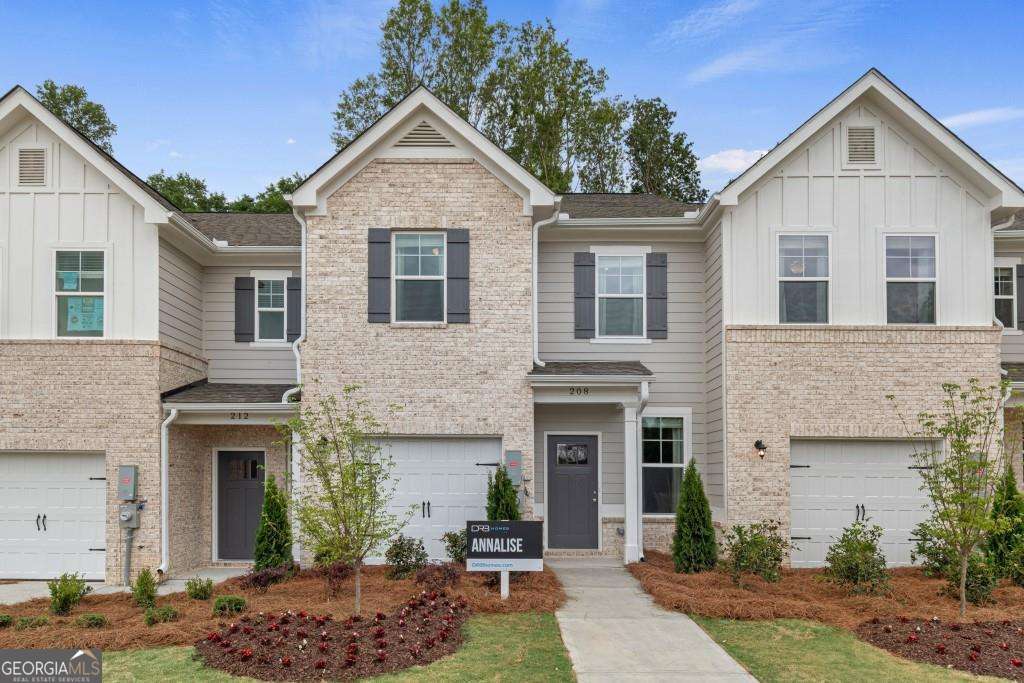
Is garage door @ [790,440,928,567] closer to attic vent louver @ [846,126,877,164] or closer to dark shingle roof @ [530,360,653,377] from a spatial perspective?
dark shingle roof @ [530,360,653,377]

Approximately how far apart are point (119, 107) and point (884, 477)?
29201 mm

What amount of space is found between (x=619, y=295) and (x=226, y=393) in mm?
7092

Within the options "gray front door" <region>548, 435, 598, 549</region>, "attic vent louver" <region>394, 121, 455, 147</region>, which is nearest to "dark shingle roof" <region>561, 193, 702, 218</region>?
"attic vent louver" <region>394, 121, 455, 147</region>

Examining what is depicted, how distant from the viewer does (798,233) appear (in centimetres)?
1406

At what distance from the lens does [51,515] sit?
13844 mm

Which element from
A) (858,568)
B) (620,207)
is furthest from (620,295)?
(858,568)

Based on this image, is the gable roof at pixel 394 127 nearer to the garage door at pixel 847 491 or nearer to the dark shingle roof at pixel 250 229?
the dark shingle roof at pixel 250 229

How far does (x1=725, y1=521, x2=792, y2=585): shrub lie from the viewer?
12445mm

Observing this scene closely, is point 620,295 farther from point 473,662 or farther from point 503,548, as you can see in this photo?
point 473,662

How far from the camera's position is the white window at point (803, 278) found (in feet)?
46.0

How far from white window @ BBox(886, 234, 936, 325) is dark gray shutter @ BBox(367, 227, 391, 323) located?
26.7 ft

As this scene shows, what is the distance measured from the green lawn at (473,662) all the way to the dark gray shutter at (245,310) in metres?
7.83

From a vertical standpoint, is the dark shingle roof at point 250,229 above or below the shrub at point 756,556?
above

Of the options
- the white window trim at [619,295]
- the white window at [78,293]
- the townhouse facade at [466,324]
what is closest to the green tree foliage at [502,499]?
the townhouse facade at [466,324]
